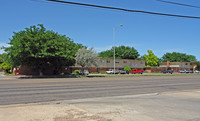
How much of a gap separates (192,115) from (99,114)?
3.39 m

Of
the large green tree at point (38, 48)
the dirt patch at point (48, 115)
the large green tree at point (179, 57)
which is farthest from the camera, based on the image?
the large green tree at point (179, 57)

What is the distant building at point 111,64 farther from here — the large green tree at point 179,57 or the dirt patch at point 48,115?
the large green tree at point 179,57

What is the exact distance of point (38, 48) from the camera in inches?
1211

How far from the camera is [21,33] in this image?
3198 centimetres

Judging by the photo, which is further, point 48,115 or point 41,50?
point 41,50

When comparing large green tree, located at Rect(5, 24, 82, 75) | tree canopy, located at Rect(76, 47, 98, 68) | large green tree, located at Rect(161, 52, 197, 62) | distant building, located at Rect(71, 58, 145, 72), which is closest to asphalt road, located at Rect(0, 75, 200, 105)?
large green tree, located at Rect(5, 24, 82, 75)

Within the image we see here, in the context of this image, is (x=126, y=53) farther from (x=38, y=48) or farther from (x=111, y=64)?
(x=38, y=48)

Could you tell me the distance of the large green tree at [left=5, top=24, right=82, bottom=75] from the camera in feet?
97.5

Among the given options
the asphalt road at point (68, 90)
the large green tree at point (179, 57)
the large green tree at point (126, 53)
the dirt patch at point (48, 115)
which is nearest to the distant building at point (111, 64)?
the large green tree at point (126, 53)

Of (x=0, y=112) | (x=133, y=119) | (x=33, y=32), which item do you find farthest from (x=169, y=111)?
(x=33, y=32)

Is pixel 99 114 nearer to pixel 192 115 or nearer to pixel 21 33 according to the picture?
pixel 192 115

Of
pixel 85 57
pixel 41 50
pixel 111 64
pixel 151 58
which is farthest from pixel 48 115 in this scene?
pixel 151 58

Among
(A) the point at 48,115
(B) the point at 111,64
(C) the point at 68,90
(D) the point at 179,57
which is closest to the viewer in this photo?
(A) the point at 48,115

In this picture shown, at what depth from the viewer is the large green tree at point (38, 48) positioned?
97.5ft
